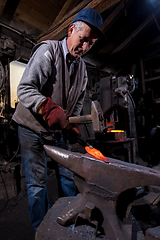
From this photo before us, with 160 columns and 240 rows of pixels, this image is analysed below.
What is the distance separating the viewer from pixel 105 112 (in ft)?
7.88

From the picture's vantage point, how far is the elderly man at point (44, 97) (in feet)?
3.73

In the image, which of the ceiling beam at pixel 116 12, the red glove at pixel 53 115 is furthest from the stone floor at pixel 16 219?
the ceiling beam at pixel 116 12

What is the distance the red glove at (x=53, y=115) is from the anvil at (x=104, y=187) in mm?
260

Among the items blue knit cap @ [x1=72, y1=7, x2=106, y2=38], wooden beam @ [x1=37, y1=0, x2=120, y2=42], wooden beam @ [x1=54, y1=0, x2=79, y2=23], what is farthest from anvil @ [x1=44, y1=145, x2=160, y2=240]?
wooden beam @ [x1=54, y1=0, x2=79, y2=23]

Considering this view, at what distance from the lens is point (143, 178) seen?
0.71m

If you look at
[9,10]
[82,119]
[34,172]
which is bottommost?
[34,172]

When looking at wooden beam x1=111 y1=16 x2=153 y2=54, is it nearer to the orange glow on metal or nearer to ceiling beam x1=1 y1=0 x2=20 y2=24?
ceiling beam x1=1 y1=0 x2=20 y2=24

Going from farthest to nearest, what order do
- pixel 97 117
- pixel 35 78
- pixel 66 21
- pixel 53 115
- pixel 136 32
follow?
1. pixel 136 32
2. pixel 66 21
3. pixel 35 78
4. pixel 53 115
5. pixel 97 117

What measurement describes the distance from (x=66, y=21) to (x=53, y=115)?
8.19ft

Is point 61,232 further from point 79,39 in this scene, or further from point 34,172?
point 79,39

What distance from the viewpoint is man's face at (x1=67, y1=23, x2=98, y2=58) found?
1.27 m

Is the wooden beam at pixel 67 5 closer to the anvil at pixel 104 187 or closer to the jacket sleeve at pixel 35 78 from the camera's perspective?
the jacket sleeve at pixel 35 78

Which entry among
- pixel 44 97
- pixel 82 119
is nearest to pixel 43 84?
pixel 44 97

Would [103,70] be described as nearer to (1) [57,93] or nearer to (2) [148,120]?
(2) [148,120]
